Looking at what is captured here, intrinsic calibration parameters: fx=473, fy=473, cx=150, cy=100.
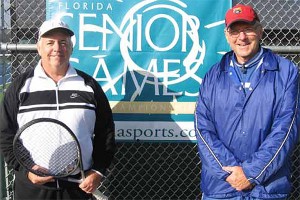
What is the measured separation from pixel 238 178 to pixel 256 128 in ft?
0.98

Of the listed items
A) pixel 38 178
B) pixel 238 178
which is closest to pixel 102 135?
pixel 38 178

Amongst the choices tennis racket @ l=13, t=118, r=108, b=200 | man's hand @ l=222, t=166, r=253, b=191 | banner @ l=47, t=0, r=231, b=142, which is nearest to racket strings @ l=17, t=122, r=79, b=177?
tennis racket @ l=13, t=118, r=108, b=200

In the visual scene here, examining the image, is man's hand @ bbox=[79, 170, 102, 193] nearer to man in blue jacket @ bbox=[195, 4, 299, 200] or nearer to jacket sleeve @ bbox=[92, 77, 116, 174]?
jacket sleeve @ bbox=[92, 77, 116, 174]

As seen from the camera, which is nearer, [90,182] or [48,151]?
[48,151]

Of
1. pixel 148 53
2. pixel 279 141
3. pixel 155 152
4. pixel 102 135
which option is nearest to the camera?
pixel 279 141

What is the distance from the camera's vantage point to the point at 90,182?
9.05ft

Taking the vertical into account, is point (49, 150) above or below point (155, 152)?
above

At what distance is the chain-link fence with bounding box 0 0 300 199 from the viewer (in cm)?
385

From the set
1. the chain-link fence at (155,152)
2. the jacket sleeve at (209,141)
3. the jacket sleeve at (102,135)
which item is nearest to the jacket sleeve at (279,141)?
the jacket sleeve at (209,141)

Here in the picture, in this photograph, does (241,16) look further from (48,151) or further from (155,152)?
(155,152)

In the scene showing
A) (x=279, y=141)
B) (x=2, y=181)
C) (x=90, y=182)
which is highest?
(x=279, y=141)

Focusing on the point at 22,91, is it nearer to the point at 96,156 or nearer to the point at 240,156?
the point at 96,156

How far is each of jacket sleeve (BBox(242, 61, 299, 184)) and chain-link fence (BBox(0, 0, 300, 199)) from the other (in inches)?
50.1

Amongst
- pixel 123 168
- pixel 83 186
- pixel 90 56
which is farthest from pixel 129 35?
pixel 83 186
